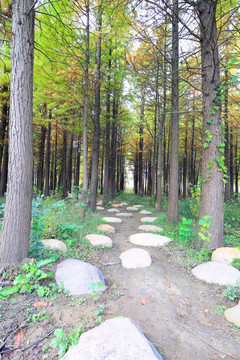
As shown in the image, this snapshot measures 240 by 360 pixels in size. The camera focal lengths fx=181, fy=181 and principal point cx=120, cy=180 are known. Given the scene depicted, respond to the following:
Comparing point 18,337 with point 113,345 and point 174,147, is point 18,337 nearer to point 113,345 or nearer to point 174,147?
point 113,345

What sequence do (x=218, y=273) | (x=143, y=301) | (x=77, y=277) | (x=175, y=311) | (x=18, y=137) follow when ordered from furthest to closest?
(x=218, y=273) < (x=18, y=137) < (x=77, y=277) < (x=143, y=301) < (x=175, y=311)

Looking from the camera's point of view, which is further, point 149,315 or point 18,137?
point 18,137

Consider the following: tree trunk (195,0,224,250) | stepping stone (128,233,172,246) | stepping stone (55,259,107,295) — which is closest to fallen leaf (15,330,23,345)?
stepping stone (55,259,107,295)

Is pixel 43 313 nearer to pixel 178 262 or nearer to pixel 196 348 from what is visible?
pixel 196 348

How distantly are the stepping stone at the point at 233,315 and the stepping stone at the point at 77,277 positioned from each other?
1.65 m

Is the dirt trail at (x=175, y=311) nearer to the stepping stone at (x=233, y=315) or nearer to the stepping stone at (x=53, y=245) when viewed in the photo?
the stepping stone at (x=233, y=315)

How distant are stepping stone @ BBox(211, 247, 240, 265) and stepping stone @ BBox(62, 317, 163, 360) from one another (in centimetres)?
255

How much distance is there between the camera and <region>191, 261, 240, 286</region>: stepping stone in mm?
2986

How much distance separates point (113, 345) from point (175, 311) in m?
1.20

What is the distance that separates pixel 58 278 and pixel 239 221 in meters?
6.36

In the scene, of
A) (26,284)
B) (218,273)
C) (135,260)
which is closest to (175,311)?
(218,273)

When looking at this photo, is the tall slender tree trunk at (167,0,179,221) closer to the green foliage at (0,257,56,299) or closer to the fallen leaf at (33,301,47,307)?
the green foliage at (0,257,56,299)

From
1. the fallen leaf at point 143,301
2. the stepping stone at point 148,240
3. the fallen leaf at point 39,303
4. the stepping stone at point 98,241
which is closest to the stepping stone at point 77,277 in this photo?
the fallen leaf at point 39,303

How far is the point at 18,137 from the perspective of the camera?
288 cm
